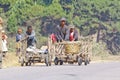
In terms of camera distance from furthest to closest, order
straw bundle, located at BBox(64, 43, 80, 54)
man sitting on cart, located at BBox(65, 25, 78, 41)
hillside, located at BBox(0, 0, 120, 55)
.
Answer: hillside, located at BBox(0, 0, 120, 55) → man sitting on cart, located at BBox(65, 25, 78, 41) → straw bundle, located at BBox(64, 43, 80, 54)

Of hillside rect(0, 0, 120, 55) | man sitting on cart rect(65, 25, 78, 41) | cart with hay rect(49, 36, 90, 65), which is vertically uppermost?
hillside rect(0, 0, 120, 55)

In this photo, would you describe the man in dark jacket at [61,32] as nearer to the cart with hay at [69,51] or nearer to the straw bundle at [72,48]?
the cart with hay at [69,51]

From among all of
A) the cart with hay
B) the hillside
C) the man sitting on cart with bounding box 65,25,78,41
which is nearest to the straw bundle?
the cart with hay

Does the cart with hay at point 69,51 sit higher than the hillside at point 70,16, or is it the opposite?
the hillside at point 70,16

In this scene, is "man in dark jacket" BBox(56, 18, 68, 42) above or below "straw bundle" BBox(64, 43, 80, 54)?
above

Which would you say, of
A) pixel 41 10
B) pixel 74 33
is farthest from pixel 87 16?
pixel 74 33

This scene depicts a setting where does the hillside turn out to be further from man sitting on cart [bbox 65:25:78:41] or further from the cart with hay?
the cart with hay

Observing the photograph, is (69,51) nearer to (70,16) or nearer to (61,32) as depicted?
(61,32)

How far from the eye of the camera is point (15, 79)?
13.0 meters

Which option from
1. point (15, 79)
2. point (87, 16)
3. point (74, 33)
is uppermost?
point (87, 16)

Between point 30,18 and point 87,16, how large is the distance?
181 inches

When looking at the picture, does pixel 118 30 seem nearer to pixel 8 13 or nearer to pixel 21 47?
pixel 8 13

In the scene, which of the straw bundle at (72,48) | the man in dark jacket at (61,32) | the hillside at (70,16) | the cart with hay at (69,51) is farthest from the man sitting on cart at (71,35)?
the hillside at (70,16)

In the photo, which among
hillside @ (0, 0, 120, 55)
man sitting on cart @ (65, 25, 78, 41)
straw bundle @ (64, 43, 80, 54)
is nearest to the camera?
straw bundle @ (64, 43, 80, 54)
